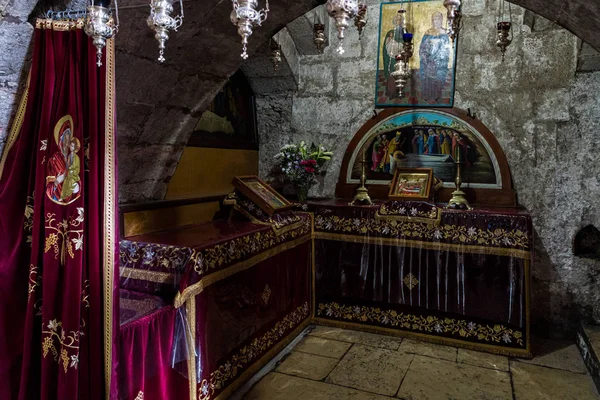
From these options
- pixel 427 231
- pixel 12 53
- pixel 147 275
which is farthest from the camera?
pixel 427 231

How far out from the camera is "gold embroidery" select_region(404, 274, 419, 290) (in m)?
4.27

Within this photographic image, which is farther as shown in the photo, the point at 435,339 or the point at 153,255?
the point at 435,339

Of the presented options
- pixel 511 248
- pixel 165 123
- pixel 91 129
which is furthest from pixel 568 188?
pixel 91 129

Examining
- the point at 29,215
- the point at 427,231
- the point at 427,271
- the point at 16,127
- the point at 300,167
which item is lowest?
the point at 427,271

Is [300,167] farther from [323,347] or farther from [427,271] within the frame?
[323,347]

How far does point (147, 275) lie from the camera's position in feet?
9.48

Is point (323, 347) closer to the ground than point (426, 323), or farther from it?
closer to the ground

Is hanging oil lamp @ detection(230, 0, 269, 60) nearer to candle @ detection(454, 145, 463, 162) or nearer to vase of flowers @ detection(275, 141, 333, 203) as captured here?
vase of flowers @ detection(275, 141, 333, 203)

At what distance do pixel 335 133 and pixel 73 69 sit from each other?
356cm

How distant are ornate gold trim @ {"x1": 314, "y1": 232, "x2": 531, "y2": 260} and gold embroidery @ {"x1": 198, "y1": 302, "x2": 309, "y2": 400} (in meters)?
0.74

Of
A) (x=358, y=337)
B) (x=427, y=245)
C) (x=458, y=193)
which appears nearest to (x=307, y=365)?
(x=358, y=337)

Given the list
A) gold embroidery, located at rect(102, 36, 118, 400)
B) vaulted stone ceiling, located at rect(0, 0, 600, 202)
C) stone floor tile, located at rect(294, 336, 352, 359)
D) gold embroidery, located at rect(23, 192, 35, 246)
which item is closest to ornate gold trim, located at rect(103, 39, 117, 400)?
gold embroidery, located at rect(102, 36, 118, 400)

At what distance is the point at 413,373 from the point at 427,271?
98 cm

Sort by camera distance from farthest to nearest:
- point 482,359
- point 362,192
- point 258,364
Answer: point 362,192
point 482,359
point 258,364
